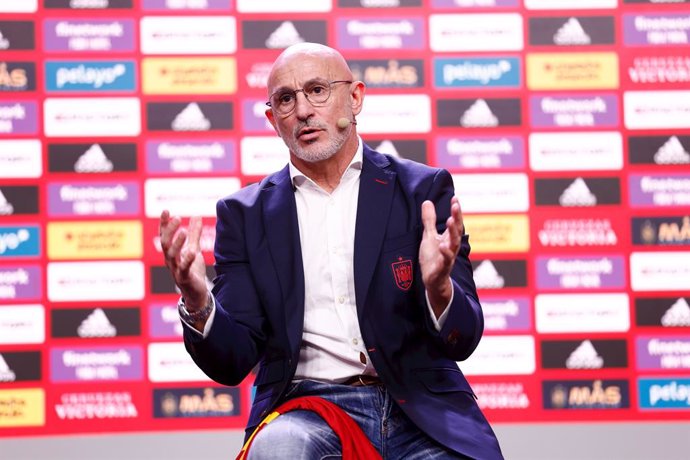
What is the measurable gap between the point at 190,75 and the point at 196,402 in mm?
1587

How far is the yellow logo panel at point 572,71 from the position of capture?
13.5 ft

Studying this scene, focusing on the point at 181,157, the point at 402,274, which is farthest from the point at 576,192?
the point at 402,274

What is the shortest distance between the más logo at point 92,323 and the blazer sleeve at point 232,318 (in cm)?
196

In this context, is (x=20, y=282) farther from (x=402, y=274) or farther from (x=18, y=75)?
(x=402, y=274)

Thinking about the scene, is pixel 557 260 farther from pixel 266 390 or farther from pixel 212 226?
pixel 266 390

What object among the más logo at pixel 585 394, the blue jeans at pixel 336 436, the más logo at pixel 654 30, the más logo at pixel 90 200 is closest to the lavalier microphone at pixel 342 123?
the blue jeans at pixel 336 436

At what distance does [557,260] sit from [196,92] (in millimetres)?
1931

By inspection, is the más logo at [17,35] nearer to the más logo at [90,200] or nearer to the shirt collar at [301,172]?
the más logo at [90,200]

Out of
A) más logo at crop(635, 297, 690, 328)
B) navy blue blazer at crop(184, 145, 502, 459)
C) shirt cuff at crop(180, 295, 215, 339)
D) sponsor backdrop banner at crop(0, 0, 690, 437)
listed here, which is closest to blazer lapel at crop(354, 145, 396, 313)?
navy blue blazer at crop(184, 145, 502, 459)

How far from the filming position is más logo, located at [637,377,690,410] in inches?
160

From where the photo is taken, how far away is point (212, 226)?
4.06 m

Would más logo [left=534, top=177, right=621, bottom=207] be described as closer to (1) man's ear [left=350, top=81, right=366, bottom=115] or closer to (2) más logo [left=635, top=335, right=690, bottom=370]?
(2) más logo [left=635, top=335, right=690, bottom=370]

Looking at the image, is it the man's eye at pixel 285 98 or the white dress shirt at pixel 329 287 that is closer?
the white dress shirt at pixel 329 287

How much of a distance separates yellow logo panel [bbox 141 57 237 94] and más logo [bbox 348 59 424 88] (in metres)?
0.61
